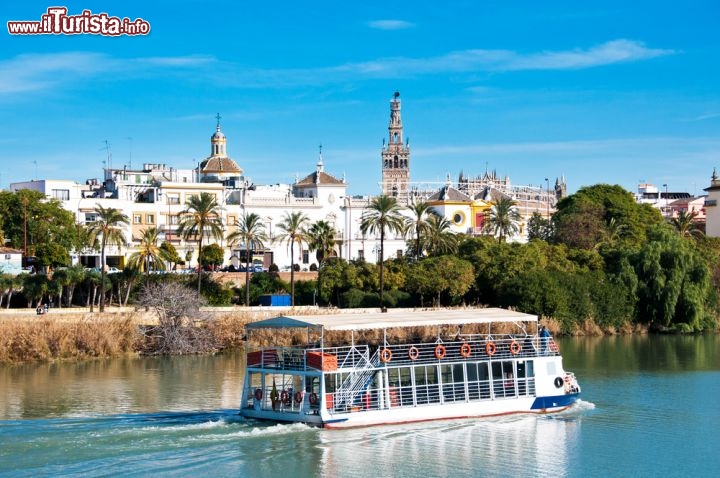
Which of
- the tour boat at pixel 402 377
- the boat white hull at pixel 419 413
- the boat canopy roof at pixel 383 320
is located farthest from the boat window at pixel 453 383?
the boat canopy roof at pixel 383 320

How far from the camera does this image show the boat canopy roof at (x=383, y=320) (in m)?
38.9

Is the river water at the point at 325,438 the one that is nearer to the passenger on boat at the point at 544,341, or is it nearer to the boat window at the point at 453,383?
the boat window at the point at 453,383

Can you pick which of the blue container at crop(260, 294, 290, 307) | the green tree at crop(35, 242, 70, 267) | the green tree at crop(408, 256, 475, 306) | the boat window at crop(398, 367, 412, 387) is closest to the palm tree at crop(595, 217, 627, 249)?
the green tree at crop(408, 256, 475, 306)

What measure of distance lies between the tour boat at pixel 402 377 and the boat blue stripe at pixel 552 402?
35mm

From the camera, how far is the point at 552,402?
42.2 m

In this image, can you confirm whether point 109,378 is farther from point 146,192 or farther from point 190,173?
point 190,173

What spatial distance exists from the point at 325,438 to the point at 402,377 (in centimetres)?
601

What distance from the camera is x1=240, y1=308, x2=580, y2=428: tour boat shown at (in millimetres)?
38594

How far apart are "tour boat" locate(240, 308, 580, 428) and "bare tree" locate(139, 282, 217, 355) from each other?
20.4m

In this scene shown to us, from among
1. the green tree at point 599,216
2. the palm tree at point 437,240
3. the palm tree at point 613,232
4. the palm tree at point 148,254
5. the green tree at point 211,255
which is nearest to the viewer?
the palm tree at point 148,254

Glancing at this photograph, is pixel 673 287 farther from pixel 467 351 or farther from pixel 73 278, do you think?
pixel 467 351

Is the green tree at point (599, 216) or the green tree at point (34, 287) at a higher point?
the green tree at point (599, 216)

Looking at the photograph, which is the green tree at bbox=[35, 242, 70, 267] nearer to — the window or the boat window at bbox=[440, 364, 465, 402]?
the window

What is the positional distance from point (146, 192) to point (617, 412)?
203 feet
